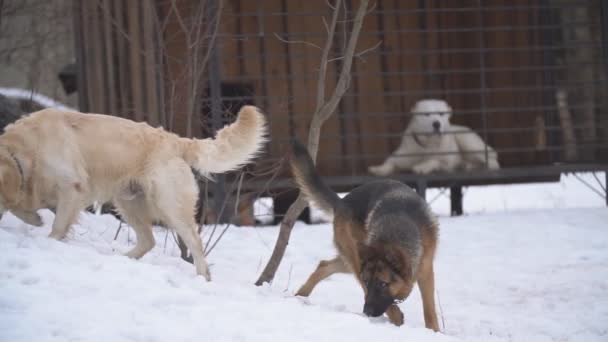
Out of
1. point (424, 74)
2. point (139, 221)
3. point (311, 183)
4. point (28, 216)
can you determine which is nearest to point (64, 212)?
point (28, 216)

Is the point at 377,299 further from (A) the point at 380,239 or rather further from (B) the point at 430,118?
(B) the point at 430,118

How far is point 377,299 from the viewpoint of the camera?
15.9ft

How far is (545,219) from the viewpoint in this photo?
9.35 metres

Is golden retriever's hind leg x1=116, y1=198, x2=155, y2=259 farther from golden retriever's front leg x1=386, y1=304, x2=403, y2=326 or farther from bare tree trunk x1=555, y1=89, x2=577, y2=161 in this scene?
bare tree trunk x1=555, y1=89, x2=577, y2=161

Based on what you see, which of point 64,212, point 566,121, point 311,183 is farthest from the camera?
point 566,121

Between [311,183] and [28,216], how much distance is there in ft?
Answer: 6.96

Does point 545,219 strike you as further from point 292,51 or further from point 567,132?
point 292,51

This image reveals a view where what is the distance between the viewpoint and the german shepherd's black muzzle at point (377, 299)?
4832mm

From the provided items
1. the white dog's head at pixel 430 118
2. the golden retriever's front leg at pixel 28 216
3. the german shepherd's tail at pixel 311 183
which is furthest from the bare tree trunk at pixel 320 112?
the white dog's head at pixel 430 118

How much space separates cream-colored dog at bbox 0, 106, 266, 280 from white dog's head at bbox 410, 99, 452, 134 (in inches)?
223

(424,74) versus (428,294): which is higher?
(424,74)

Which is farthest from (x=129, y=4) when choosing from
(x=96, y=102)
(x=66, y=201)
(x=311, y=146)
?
(x=66, y=201)

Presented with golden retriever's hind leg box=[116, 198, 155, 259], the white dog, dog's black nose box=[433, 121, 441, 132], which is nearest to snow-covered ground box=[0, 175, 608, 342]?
golden retriever's hind leg box=[116, 198, 155, 259]

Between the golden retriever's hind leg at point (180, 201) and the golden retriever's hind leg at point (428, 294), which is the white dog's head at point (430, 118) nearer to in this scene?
the golden retriever's hind leg at point (428, 294)
